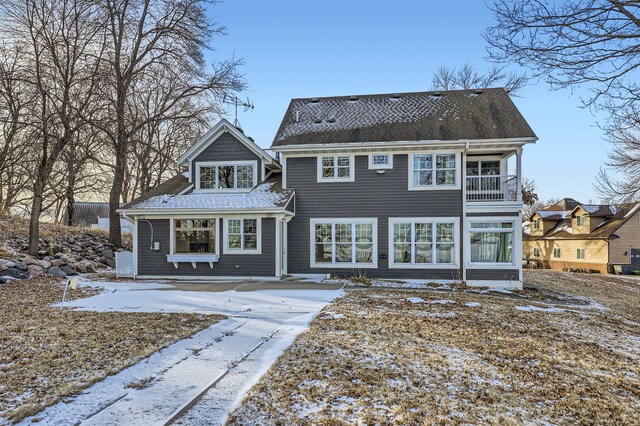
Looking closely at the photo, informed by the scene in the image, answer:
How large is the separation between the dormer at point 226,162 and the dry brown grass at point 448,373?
29.9ft

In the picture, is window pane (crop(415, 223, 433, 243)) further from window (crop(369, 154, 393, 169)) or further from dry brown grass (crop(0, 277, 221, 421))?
dry brown grass (crop(0, 277, 221, 421))

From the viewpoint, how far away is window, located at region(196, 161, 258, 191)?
16953 millimetres

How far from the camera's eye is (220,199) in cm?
1612

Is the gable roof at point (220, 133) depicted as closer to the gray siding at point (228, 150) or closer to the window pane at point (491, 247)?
the gray siding at point (228, 150)

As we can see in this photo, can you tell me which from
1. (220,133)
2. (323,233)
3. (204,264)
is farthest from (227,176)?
(323,233)

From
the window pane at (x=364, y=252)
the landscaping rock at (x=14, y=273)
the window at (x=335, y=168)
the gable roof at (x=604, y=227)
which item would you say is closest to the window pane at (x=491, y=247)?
the window pane at (x=364, y=252)

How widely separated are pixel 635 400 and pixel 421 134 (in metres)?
12.0

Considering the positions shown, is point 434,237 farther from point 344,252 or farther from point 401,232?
point 344,252

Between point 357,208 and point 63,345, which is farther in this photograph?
point 357,208

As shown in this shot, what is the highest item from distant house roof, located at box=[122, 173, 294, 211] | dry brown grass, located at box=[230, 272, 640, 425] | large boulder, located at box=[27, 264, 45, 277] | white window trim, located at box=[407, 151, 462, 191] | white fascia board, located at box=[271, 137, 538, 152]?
white fascia board, located at box=[271, 137, 538, 152]

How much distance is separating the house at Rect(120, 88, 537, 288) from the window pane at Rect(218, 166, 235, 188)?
0.53ft

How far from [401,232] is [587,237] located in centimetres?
2768

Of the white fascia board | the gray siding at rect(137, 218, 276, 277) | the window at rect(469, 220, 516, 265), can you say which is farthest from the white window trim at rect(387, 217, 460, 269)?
the gray siding at rect(137, 218, 276, 277)

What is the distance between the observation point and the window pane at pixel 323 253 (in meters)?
16.1
